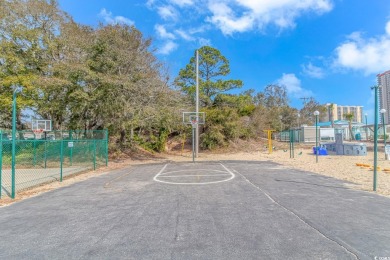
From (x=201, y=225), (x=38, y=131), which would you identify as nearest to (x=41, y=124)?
(x=38, y=131)

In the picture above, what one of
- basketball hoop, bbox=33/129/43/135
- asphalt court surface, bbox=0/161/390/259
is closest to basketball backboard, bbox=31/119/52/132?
basketball hoop, bbox=33/129/43/135

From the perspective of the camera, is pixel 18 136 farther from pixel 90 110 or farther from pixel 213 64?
pixel 213 64

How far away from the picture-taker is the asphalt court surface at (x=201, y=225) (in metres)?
3.31

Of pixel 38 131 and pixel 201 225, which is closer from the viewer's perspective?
pixel 201 225

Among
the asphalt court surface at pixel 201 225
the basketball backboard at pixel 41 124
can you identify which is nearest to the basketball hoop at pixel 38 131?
the basketball backboard at pixel 41 124

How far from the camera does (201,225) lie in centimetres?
428

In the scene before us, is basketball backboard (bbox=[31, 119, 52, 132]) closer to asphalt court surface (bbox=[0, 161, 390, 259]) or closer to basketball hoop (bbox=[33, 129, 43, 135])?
basketball hoop (bbox=[33, 129, 43, 135])

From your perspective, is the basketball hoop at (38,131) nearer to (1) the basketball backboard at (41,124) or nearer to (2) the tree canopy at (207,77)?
(1) the basketball backboard at (41,124)

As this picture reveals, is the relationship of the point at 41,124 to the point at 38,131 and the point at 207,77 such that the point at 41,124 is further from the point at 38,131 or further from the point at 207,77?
the point at 207,77

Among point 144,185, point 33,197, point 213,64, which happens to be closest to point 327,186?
point 144,185

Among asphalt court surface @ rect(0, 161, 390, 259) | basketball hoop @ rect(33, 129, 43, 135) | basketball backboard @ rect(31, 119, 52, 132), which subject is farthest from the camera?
basketball backboard @ rect(31, 119, 52, 132)

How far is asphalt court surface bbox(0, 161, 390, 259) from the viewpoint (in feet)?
10.9

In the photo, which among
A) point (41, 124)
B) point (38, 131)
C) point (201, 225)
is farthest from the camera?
point (41, 124)

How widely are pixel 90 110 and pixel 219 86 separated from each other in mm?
16345
